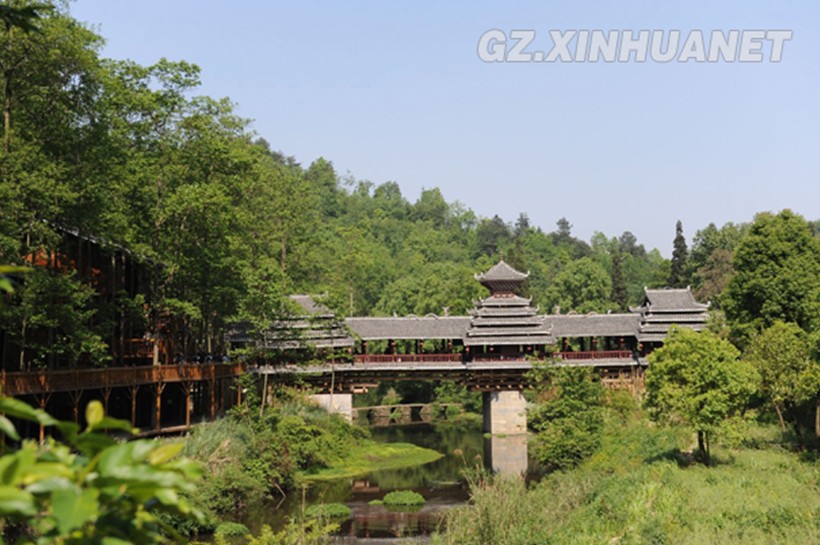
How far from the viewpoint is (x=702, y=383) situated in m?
29.3

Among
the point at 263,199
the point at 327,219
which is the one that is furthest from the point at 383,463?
the point at 327,219

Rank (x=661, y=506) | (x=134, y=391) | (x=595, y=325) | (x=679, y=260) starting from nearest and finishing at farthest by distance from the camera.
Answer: (x=661, y=506) < (x=134, y=391) < (x=595, y=325) < (x=679, y=260)

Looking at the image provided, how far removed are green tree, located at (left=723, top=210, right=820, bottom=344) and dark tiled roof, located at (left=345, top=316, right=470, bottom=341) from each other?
49.8 ft

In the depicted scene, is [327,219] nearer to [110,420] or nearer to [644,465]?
[644,465]

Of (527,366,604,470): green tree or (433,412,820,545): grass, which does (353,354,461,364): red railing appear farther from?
(433,412,820,545): grass

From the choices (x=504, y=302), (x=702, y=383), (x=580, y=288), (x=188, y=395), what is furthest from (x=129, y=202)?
(x=580, y=288)

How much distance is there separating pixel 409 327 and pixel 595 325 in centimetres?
1091

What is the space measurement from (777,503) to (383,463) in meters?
23.2

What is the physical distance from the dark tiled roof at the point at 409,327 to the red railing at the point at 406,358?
142cm

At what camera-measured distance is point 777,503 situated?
21391mm

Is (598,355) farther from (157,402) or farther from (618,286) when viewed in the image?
(618,286)

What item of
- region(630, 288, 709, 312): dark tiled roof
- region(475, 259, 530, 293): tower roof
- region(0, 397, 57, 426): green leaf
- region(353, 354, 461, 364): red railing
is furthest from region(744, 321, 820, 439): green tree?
region(0, 397, 57, 426): green leaf

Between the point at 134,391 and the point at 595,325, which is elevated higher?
the point at 595,325

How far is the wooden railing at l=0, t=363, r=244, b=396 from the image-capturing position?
27.1 m
